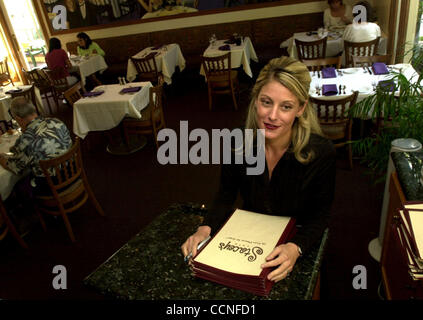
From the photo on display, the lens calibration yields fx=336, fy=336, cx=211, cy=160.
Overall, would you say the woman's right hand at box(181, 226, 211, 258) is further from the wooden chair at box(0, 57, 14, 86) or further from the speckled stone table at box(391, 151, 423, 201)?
the wooden chair at box(0, 57, 14, 86)

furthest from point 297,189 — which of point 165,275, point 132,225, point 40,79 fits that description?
point 40,79

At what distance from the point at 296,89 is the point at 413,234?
643 mm

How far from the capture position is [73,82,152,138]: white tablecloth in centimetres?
421

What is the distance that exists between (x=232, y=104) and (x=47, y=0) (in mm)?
5250

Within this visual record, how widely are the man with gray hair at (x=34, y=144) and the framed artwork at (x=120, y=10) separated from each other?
513 centimetres

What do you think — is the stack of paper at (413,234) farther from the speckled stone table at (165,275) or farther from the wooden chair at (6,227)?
the wooden chair at (6,227)

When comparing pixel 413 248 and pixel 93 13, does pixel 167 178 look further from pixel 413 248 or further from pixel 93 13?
pixel 93 13

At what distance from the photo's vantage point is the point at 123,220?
3.23 metres

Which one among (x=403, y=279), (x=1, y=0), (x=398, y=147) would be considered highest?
(x=1, y=0)

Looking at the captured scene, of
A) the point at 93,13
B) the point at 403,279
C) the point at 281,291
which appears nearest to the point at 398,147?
the point at 403,279

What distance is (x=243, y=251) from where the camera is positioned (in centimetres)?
108

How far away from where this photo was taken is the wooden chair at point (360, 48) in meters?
4.52

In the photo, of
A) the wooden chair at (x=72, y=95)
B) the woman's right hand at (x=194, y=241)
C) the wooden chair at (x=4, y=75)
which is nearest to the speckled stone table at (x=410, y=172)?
the woman's right hand at (x=194, y=241)
